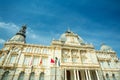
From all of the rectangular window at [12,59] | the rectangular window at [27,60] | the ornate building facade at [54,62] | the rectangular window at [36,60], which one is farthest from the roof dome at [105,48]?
the rectangular window at [12,59]

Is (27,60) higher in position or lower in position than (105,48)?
lower

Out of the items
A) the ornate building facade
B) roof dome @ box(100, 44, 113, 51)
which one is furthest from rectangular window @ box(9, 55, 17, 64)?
roof dome @ box(100, 44, 113, 51)

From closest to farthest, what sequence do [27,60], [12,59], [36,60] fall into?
[12,59]
[27,60]
[36,60]

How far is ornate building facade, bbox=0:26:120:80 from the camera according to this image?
69.6 feet

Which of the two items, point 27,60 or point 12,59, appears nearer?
point 12,59

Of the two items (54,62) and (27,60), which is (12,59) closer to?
(27,60)

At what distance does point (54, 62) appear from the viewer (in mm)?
22750

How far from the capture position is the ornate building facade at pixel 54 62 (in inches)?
835

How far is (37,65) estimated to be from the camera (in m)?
23.0

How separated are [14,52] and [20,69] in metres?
4.98

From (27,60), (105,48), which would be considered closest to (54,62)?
(27,60)

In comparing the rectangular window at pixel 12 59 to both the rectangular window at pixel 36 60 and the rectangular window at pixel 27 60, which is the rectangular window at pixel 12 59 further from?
the rectangular window at pixel 36 60

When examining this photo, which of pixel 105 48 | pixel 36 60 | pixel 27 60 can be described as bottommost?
pixel 27 60

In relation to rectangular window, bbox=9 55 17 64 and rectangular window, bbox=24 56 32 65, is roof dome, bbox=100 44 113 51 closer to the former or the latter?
rectangular window, bbox=24 56 32 65
